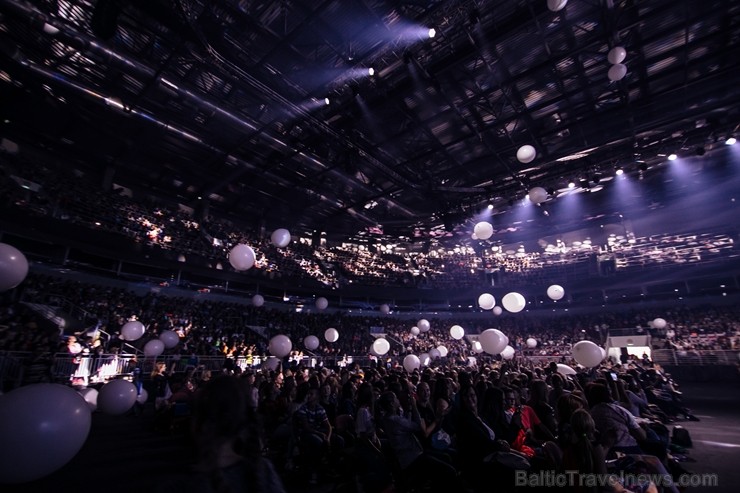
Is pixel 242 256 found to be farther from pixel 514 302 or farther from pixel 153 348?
pixel 514 302

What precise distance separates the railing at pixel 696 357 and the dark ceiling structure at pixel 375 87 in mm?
9278

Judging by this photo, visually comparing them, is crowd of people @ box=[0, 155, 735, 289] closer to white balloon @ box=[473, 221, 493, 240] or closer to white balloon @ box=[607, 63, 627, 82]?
white balloon @ box=[473, 221, 493, 240]

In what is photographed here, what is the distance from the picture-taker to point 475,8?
6625mm

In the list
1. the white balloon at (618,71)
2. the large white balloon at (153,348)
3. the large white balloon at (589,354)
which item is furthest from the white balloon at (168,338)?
the white balloon at (618,71)

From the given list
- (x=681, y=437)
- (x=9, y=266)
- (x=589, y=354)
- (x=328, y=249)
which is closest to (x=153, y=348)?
(x=9, y=266)

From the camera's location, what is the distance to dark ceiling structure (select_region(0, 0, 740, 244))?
7297 millimetres

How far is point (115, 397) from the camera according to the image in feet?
22.6

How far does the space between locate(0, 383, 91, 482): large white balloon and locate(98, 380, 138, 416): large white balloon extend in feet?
12.5

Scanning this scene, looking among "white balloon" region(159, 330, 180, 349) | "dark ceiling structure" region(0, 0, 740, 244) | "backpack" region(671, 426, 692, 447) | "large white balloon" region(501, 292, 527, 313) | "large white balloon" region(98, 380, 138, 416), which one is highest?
"dark ceiling structure" region(0, 0, 740, 244)

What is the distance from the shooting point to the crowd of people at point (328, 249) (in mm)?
12898

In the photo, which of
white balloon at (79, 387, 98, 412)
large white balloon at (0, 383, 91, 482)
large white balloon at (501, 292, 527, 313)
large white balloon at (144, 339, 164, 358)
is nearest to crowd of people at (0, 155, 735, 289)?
large white balloon at (144, 339, 164, 358)

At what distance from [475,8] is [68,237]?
16.9 meters

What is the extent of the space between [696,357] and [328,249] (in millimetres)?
21229

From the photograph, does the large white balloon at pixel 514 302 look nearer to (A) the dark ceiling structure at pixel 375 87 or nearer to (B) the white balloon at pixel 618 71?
(A) the dark ceiling structure at pixel 375 87
